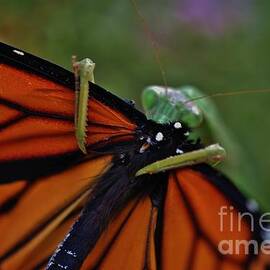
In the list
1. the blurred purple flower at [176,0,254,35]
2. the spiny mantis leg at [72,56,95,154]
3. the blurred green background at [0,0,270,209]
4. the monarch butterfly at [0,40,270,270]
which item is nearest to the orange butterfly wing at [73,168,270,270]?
the monarch butterfly at [0,40,270,270]

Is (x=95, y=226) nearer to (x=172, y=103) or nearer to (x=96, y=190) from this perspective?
(x=96, y=190)

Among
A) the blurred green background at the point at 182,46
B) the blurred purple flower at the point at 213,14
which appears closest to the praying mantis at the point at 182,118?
the blurred green background at the point at 182,46

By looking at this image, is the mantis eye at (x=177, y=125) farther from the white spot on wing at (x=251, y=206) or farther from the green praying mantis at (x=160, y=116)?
the white spot on wing at (x=251, y=206)

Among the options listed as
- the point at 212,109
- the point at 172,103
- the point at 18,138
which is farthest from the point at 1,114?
the point at 212,109

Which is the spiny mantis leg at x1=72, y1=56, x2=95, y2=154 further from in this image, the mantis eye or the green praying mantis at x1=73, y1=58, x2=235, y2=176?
the mantis eye

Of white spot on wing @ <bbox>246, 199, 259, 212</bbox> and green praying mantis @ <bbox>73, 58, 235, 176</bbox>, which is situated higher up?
green praying mantis @ <bbox>73, 58, 235, 176</bbox>

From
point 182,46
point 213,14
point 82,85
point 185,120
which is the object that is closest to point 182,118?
point 185,120
